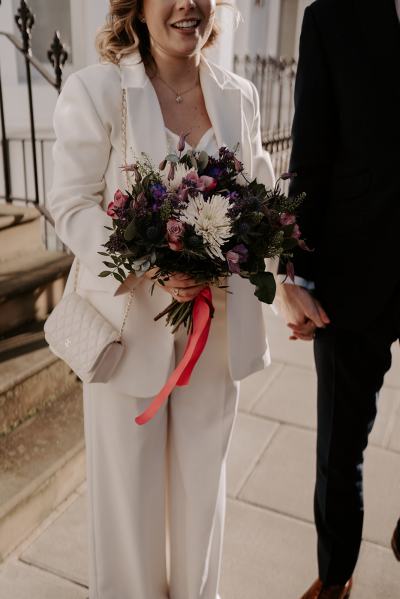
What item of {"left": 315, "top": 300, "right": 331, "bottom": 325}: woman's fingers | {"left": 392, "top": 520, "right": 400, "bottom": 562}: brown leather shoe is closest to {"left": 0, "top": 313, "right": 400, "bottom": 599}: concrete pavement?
{"left": 392, "top": 520, "right": 400, "bottom": 562}: brown leather shoe

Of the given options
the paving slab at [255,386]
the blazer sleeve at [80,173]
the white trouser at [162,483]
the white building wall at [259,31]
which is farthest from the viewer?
the white building wall at [259,31]

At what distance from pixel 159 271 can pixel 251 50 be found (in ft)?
31.9

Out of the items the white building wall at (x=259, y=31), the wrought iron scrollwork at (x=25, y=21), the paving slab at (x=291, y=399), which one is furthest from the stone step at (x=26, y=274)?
the white building wall at (x=259, y=31)

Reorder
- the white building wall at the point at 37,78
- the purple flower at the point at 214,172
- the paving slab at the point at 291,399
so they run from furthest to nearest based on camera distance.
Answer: the white building wall at the point at 37,78, the paving slab at the point at 291,399, the purple flower at the point at 214,172

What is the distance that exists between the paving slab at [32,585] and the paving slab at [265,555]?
600 mm

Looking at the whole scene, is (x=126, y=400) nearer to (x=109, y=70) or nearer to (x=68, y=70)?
(x=109, y=70)

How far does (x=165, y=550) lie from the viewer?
211cm

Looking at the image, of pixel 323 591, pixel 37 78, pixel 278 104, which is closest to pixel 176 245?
pixel 323 591

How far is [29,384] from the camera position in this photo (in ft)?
9.87

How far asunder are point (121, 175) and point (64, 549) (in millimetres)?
1663

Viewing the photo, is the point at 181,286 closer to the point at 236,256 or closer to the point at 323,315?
the point at 236,256

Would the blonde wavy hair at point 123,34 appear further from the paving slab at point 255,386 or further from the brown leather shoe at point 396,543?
the paving slab at point 255,386

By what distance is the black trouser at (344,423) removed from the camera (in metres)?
1.94

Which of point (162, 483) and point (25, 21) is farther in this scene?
point (25, 21)
